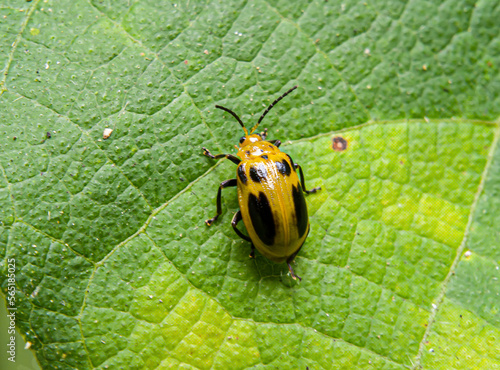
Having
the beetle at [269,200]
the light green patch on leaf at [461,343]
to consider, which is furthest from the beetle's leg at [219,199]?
the light green patch on leaf at [461,343]

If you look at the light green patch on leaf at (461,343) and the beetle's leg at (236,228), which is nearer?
the light green patch on leaf at (461,343)

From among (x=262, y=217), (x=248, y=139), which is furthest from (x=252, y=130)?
(x=262, y=217)

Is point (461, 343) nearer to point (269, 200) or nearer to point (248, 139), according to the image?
point (269, 200)

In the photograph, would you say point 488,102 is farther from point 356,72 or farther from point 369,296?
point 369,296

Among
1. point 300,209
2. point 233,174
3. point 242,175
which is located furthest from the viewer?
point 233,174

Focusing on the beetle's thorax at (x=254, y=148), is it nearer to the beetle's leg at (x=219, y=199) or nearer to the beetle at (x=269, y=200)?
the beetle at (x=269, y=200)

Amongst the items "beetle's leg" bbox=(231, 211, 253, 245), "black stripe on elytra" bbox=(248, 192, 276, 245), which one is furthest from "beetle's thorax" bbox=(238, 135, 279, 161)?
"beetle's leg" bbox=(231, 211, 253, 245)
